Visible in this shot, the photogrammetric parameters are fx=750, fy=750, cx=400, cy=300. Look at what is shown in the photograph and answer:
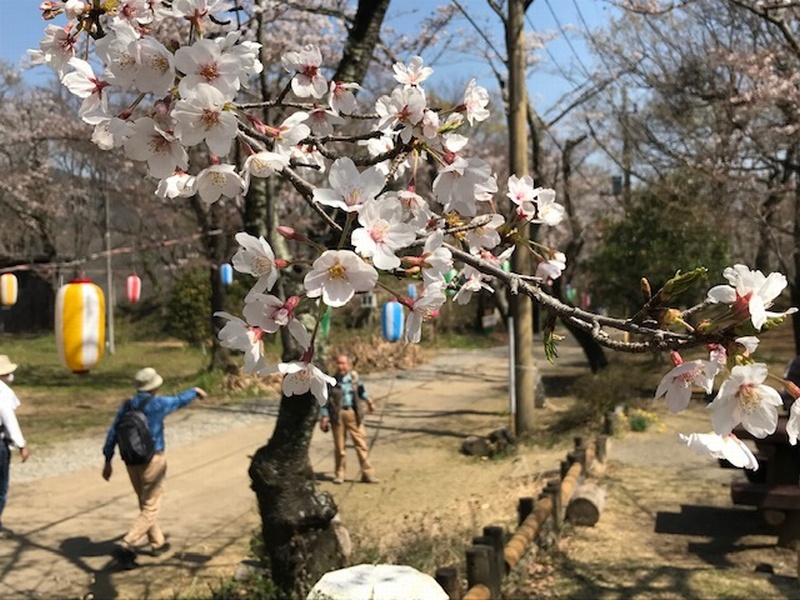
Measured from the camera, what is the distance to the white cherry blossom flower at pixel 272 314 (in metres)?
1.22

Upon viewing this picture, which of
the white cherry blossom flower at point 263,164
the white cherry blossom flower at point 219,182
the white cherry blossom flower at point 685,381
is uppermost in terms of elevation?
the white cherry blossom flower at point 263,164

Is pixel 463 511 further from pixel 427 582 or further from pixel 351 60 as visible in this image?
pixel 351 60

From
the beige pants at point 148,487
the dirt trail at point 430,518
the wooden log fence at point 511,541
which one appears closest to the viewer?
the wooden log fence at point 511,541

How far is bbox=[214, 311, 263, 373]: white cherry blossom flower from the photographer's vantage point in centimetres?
123

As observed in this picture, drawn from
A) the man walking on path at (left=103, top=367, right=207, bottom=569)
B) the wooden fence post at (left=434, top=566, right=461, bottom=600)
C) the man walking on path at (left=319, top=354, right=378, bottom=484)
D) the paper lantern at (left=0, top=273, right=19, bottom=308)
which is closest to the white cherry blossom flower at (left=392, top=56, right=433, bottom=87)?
the wooden fence post at (left=434, top=566, right=461, bottom=600)

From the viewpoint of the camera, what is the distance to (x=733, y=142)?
1223cm

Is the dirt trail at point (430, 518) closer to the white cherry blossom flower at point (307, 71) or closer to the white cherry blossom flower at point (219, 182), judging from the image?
the white cherry blossom flower at point (307, 71)

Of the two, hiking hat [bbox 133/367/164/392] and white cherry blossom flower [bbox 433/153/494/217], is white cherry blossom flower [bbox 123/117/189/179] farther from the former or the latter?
hiking hat [bbox 133/367/164/392]

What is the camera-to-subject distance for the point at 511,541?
4.56 m

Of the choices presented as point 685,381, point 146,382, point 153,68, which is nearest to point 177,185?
point 153,68

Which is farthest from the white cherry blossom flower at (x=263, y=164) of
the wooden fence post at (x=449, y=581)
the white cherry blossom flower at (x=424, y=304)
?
the wooden fence post at (x=449, y=581)

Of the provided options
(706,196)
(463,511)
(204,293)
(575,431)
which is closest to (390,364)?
(204,293)

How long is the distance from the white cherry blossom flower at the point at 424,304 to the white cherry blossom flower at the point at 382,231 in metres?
0.16

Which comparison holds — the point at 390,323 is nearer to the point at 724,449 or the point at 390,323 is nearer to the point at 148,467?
the point at 148,467
